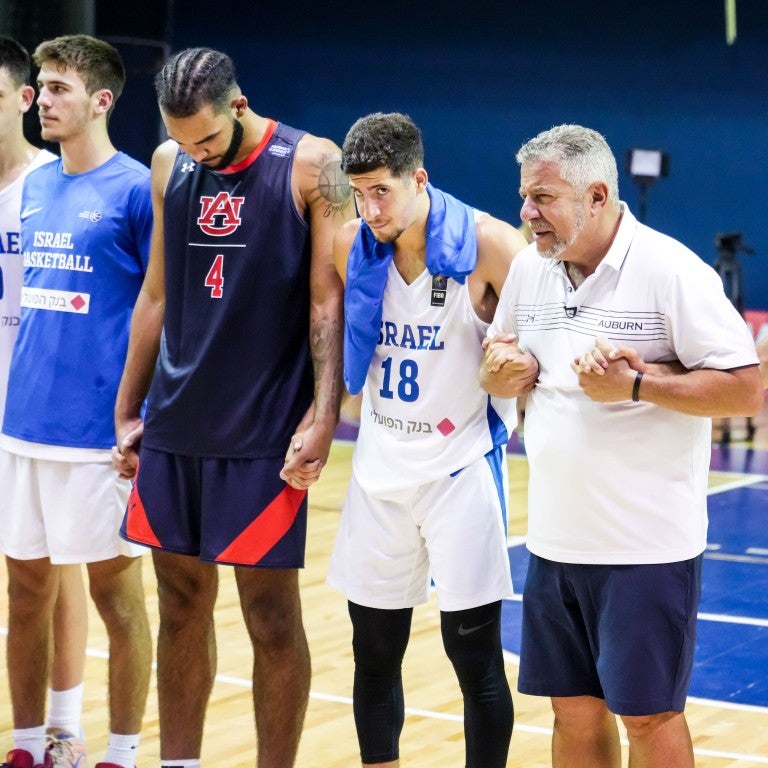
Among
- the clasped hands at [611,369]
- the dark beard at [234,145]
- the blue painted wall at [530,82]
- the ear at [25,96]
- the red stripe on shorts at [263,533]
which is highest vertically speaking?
the blue painted wall at [530,82]

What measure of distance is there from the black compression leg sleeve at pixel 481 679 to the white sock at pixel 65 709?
1.39 metres

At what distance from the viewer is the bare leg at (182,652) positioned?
130 inches

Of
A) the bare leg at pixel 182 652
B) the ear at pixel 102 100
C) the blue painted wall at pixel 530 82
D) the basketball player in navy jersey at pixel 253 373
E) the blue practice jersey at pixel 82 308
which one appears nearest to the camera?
the basketball player in navy jersey at pixel 253 373

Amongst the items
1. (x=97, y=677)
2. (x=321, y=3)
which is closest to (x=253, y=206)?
(x=97, y=677)

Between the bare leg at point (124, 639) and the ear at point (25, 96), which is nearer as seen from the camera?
the bare leg at point (124, 639)

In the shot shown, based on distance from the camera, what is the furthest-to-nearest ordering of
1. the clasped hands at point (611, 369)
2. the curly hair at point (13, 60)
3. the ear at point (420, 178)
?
1. the curly hair at point (13, 60)
2. the ear at point (420, 178)
3. the clasped hands at point (611, 369)

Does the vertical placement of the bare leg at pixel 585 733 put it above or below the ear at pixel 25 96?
below

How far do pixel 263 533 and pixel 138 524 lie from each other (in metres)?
0.33

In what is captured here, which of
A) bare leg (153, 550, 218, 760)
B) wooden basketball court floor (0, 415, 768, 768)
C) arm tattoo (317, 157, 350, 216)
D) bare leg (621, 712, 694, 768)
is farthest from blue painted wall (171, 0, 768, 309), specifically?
bare leg (621, 712, 694, 768)

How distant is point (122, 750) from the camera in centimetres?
366

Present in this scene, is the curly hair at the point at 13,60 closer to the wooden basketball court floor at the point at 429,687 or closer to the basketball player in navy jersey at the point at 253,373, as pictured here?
the basketball player in navy jersey at the point at 253,373

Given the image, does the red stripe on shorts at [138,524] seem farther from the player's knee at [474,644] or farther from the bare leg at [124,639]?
the player's knee at [474,644]

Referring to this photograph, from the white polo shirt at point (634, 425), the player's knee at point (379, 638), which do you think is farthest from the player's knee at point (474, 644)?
the white polo shirt at point (634, 425)

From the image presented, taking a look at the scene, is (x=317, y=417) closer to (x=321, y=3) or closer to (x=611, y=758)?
(x=611, y=758)
